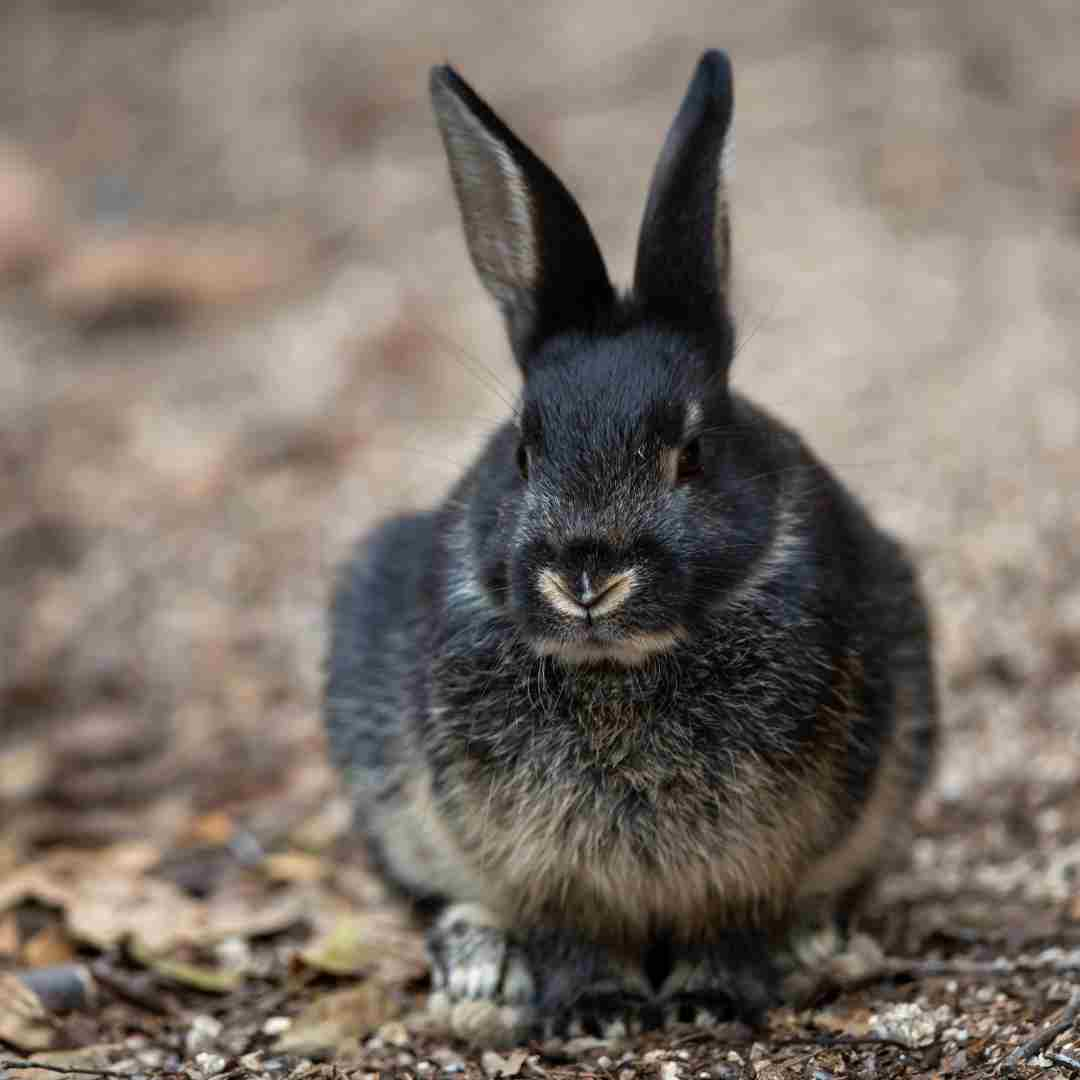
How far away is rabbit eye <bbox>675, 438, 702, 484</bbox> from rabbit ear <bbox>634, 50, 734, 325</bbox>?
0.46 m

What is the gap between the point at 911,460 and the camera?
27.0 ft

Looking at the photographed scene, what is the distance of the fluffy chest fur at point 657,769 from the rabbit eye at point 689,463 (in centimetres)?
43

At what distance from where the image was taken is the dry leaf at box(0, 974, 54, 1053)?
4840mm

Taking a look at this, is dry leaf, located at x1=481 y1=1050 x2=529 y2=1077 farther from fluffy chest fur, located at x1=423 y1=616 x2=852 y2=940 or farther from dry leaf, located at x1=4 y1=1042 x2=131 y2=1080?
dry leaf, located at x1=4 y1=1042 x2=131 y2=1080

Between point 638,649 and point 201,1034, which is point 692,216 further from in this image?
point 201,1034

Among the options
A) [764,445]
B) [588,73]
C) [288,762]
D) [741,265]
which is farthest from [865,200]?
[764,445]

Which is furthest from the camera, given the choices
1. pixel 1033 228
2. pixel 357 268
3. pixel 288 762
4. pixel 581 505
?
pixel 357 268

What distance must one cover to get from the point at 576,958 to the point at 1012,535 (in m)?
3.51

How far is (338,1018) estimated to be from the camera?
5008 millimetres

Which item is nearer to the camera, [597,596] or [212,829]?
[597,596]

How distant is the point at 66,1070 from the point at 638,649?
1.85 metres

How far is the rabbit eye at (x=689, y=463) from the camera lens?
4500 millimetres

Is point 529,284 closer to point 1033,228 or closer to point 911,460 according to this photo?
point 911,460

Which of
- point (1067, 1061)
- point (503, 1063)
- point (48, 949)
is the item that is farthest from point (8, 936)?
point (1067, 1061)
